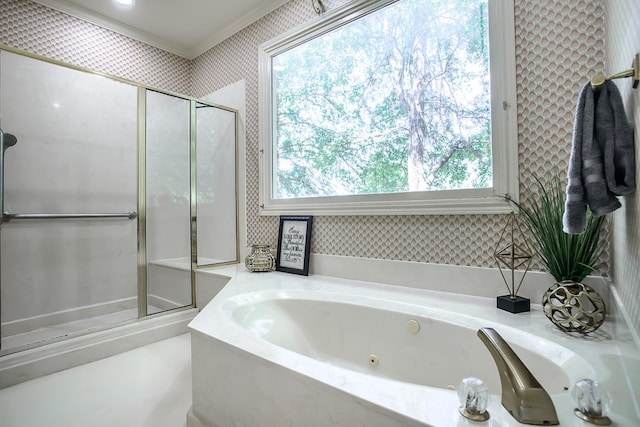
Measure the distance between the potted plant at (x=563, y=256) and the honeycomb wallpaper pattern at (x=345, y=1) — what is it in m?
0.09

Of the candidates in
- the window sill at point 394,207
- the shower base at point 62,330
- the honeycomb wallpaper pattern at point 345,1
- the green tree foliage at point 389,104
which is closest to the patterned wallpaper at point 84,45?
the honeycomb wallpaper pattern at point 345,1

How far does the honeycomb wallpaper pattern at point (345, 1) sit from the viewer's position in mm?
1304

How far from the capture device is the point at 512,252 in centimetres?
133

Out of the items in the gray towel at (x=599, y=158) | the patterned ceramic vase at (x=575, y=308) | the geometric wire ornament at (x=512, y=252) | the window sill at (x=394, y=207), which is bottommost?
the patterned ceramic vase at (x=575, y=308)

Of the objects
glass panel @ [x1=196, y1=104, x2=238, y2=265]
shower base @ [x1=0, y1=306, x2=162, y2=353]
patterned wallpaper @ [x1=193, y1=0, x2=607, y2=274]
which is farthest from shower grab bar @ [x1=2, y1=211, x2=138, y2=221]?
patterned wallpaper @ [x1=193, y1=0, x2=607, y2=274]

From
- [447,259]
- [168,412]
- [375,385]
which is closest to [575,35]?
[447,259]

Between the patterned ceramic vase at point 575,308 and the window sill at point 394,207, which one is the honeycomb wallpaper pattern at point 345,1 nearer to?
the window sill at point 394,207

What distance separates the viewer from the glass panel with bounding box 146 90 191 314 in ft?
7.65

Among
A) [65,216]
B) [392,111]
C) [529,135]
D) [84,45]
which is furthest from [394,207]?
[84,45]

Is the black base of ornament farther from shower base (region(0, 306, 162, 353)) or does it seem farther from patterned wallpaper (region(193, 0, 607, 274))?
shower base (region(0, 306, 162, 353))

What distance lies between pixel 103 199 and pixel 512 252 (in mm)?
2899

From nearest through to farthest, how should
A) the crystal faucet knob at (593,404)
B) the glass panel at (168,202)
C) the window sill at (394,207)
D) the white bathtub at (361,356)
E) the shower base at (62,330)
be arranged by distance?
1. the crystal faucet knob at (593,404)
2. the white bathtub at (361,356)
3. the window sill at (394,207)
4. the shower base at (62,330)
5. the glass panel at (168,202)

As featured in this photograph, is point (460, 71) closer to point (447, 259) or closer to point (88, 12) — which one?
point (447, 259)

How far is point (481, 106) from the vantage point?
156cm
